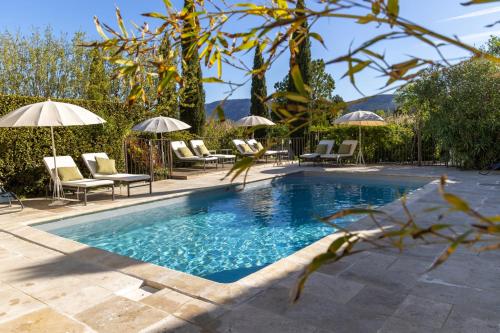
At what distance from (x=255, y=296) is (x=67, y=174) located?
22.0ft

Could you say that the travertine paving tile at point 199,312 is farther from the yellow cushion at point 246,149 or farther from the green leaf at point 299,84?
the yellow cushion at point 246,149

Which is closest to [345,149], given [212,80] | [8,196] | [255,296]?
[8,196]

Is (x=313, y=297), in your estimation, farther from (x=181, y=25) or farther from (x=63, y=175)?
(x=63, y=175)

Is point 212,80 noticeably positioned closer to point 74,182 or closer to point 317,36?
point 317,36

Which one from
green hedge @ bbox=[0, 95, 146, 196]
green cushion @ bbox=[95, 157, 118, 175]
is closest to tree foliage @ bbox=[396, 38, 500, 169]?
green cushion @ bbox=[95, 157, 118, 175]

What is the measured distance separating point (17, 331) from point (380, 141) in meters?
15.3

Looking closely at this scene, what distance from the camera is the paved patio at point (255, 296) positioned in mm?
2879

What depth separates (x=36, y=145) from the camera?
9.28 metres

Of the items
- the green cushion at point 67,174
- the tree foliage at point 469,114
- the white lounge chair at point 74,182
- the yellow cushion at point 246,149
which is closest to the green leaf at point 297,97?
the white lounge chair at point 74,182

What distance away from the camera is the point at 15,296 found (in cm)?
361

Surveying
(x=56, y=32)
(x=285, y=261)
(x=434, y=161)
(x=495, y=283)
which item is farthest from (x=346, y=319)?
(x=56, y=32)

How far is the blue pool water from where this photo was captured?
5.76 m

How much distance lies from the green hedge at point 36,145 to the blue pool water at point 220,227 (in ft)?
9.23

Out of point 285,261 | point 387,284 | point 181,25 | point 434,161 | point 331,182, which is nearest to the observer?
point 181,25
